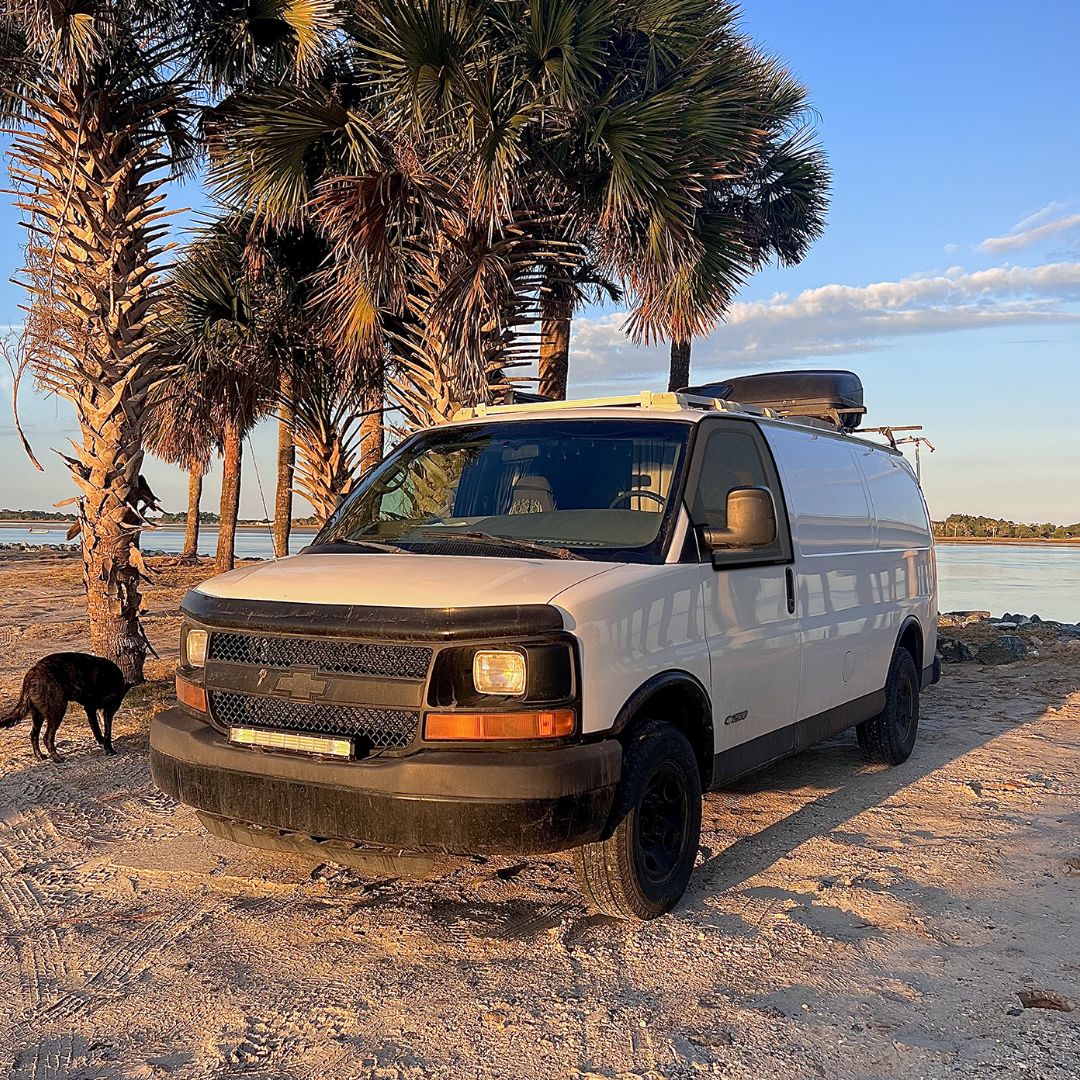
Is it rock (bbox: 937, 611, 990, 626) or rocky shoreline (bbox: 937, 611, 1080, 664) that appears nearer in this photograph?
rocky shoreline (bbox: 937, 611, 1080, 664)

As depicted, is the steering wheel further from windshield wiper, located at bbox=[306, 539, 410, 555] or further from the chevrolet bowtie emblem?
the chevrolet bowtie emblem

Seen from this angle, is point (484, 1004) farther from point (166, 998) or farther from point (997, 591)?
point (997, 591)

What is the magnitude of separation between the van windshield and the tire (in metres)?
0.81

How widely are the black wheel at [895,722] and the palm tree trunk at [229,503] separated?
17402 mm

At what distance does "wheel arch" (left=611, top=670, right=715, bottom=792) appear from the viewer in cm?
414

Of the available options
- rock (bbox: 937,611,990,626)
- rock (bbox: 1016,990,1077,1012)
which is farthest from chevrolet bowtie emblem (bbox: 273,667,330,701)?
rock (bbox: 937,611,990,626)

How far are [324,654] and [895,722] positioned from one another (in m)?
4.57

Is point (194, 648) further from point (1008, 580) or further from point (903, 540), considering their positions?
point (1008, 580)

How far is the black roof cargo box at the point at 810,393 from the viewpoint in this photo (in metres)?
8.01

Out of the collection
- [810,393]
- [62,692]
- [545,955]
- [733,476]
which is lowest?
[545,955]

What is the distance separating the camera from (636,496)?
4953 millimetres

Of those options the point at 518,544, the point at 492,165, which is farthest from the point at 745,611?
the point at 492,165

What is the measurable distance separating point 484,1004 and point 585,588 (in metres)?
1.47

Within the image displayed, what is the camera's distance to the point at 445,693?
12.6 ft
